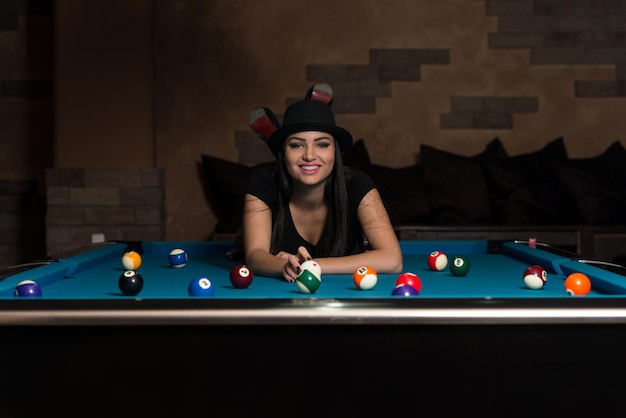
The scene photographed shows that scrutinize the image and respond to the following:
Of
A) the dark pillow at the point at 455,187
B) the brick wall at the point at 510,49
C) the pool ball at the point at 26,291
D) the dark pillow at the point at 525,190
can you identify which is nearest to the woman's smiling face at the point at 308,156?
the pool ball at the point at 26,291

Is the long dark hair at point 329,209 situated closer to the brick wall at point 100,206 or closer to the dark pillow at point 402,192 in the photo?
the dark pillow at point 402,192

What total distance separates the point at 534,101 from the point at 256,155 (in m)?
1.90

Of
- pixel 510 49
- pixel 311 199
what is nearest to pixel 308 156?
pixel 311 199

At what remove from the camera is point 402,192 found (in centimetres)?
520

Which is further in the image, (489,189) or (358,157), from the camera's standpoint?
(358,157)

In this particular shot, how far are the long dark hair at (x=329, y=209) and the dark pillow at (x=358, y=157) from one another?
227 centimetres

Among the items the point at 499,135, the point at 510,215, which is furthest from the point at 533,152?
the point at 510,215

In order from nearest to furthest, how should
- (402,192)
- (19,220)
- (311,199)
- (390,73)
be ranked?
1. (311,199)
2. (402,192)
3. (390,73)
4. (19,220)

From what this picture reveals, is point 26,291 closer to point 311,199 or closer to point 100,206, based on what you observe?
point 311,199

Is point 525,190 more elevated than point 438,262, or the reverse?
point 525,190

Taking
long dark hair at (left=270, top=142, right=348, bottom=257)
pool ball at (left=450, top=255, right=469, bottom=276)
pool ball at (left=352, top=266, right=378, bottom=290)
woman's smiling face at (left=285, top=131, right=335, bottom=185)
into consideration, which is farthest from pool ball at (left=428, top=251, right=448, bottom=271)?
pool ball at (left=352, top=266, right=378, bottom=290)

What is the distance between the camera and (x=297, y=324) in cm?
174
